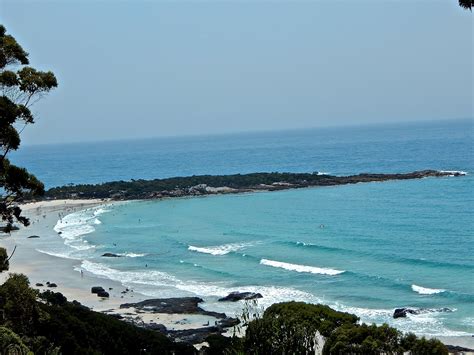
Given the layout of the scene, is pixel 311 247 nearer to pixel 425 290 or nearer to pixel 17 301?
pixel 425 290

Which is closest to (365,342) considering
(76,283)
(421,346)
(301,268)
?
(421,346)

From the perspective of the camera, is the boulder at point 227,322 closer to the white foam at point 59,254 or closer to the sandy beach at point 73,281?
the sandy beach at point 73,281

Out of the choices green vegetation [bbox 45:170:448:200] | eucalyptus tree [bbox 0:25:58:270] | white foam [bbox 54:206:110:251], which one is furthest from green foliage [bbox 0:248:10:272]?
green vegetation [bbox 45:170:448:200]

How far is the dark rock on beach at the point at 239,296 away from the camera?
40969 mm

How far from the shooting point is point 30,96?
14.6m

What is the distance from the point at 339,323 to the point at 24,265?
130 feet

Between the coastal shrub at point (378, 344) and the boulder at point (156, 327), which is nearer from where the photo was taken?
the coastal shrub at point (378, 344)

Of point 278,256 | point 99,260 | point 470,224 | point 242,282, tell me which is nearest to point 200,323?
point 242,282

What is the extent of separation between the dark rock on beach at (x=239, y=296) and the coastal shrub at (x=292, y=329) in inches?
572

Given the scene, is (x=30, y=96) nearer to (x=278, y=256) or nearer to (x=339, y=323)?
(x=339, y=323)

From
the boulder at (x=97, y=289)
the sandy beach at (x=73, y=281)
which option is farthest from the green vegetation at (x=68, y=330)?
the boulder at (x=97, y=289)

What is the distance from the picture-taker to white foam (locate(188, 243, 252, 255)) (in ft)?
190

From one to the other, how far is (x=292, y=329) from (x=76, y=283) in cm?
2920

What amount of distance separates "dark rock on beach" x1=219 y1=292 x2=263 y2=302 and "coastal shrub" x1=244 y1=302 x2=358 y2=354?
47.6ft
